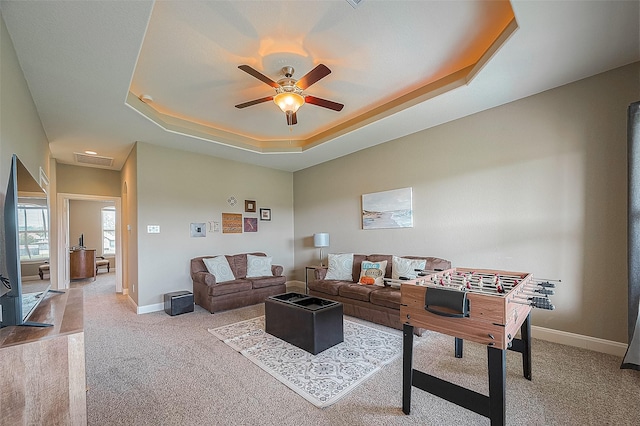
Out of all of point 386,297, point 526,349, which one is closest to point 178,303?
point 386,297

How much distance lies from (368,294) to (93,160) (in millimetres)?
5823

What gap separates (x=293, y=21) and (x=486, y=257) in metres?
3.45

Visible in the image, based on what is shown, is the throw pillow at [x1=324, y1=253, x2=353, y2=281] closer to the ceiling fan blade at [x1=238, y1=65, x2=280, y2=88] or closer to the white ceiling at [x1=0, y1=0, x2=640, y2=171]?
the white ceiling at [x1=0, y1=0, x2=640, y2=171]

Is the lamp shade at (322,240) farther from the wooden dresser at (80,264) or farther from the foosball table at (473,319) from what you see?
the wooden dresser at (80,264)

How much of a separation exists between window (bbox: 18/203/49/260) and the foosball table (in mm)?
2453

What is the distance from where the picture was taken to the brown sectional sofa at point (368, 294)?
3.61 meters

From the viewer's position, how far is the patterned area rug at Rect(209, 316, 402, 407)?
7.59 feet

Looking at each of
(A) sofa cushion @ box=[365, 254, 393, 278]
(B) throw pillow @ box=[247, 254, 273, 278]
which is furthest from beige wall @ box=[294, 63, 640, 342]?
(B) throw pillow @ box=[247, 254, 273, 278]

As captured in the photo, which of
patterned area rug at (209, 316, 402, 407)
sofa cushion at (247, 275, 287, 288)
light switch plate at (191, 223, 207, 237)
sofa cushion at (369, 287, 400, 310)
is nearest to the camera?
patterned area rug at (209, 316, 402, 407)

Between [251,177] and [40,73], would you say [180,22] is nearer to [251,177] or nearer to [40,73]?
[40,73]

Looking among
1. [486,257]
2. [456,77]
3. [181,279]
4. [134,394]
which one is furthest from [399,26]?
[181,279]

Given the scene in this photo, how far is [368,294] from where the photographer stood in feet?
12.7

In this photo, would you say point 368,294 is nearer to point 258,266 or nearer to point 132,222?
point 258,266

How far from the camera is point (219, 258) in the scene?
16.5 feet
